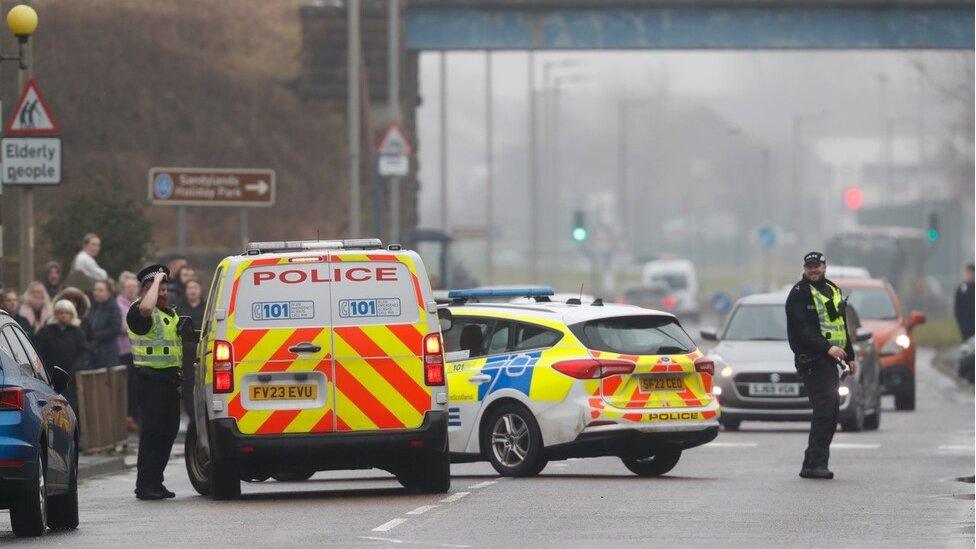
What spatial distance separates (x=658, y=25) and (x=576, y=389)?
1245 inches

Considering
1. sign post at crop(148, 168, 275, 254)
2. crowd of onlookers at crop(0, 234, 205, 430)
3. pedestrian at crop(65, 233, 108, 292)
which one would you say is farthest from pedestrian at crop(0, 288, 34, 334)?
sign post at crop(148, 168, 275, 254)

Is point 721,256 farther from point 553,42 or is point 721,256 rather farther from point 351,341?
point 351,341

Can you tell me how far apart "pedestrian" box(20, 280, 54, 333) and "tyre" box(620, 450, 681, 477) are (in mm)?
6178

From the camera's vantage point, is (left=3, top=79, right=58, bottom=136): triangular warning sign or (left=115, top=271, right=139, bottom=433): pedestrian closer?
(left=3, top=79, right=58, bottom=136): triangular warning sign

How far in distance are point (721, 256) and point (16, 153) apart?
5656 inches

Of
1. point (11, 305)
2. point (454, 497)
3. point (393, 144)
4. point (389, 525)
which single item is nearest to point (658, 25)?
point (393, 144)

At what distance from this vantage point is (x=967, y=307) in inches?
1276

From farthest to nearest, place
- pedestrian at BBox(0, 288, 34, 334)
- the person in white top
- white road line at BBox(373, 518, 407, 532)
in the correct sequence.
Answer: the person in white top
pedestrian at BBox(0, 288, 34, 334)
white road line at BBox(373, 518, 407, 532)

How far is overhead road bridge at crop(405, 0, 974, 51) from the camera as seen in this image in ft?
159

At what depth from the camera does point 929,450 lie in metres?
22.1

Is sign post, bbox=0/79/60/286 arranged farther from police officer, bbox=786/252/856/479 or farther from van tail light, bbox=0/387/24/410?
van tail light, bbox=0/387/24/410

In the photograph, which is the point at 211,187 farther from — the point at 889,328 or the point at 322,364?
the point at 322,364

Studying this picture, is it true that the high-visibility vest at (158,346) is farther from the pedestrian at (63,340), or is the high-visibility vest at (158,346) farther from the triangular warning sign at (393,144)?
the triangular warning sign at (393,144)

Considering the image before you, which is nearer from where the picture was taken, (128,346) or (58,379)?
(58,379)
